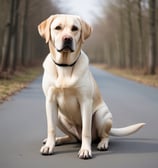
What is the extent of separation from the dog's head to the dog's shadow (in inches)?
50.9

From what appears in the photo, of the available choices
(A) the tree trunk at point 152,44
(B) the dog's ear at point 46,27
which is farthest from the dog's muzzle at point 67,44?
(A) the tree trunk at point 152,44

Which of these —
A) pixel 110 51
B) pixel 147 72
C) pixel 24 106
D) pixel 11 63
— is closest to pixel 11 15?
pixel 11 63

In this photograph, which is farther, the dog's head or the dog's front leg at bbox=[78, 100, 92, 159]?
the dog's front leg at bbox=[78, 100, 92, 159]

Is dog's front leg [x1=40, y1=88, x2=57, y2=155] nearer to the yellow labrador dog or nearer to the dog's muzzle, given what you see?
the yellow labrador dog

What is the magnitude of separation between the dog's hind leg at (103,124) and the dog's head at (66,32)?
937 millimetres

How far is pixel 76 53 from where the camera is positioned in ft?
16.6

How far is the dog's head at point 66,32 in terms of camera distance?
4863mm

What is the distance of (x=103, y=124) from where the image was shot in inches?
212

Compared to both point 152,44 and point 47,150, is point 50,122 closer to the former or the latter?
point 47,150

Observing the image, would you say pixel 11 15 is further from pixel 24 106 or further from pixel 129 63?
pixel 129 63

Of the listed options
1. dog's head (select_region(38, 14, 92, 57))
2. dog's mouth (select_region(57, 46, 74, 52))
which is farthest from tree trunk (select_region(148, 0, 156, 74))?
dog's mouth (select_region(57, 46, 74, 52))

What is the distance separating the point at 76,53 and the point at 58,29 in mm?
378

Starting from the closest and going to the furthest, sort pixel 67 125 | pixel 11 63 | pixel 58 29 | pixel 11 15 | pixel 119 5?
pixel 58 29 → pixel 67 125 → pixel 11 15 → pixel 11 63 → pixel 119 5

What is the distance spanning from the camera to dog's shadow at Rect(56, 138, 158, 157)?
524cm
